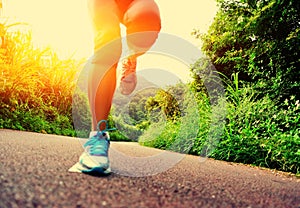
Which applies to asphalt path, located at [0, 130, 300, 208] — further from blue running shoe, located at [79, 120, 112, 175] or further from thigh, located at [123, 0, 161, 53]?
thigh, located at [123, 0, 161, 53]

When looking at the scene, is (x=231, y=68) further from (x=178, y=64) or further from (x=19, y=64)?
(x=19, y=64)

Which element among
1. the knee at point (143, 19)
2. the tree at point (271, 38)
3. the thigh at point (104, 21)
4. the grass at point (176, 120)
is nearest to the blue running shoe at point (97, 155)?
the thigh at point (104, 21)

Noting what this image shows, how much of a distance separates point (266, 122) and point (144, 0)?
201 centimetres

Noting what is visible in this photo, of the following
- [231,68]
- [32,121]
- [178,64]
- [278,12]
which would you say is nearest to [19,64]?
[32,121]

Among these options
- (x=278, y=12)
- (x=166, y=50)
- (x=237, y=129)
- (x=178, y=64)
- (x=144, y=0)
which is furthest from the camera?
(x=278, y=12)

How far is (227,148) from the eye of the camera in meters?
3.42

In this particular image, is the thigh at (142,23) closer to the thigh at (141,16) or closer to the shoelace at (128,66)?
the thigh at (141,16)

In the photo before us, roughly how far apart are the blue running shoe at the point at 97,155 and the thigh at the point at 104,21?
0.44m

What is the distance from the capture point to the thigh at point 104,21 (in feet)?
5.96

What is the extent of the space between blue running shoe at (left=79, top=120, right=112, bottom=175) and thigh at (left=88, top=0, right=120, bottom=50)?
1.44 feet

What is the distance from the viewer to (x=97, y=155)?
1678mm

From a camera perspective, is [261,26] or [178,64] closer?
[178,64]

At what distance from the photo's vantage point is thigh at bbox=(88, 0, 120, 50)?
71.5 inches

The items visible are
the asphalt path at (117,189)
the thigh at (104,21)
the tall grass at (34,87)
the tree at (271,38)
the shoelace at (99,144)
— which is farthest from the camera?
the tall grass at (34,87)
